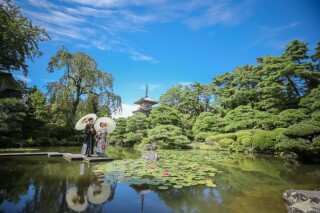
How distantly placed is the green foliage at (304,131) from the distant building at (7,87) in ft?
60.6

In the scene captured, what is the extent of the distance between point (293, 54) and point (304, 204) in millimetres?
18804

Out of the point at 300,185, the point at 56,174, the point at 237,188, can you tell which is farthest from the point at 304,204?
the point at 56,174

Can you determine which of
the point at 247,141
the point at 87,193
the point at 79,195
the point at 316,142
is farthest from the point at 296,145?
the point at 79,195

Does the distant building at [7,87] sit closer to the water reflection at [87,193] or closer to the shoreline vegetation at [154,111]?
the shoreline vegetation at [154,111]

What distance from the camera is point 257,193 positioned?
400cm

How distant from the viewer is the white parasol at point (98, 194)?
317 centimetres

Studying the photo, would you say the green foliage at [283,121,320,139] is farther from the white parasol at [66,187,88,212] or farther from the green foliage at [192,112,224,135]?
the green foliage at [192,112,224,135]

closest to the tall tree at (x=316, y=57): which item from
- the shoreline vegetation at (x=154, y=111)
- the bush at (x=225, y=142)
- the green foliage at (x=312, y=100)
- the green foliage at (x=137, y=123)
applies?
the shoreline vegetation at (x=154, y=111)

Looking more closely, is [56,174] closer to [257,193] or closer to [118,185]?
[118,185]

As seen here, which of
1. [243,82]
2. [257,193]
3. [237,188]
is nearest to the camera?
[257,193]

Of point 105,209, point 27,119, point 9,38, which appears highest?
point 9,38

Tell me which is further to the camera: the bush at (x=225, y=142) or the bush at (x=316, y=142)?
the bush at (x=225, y=142)

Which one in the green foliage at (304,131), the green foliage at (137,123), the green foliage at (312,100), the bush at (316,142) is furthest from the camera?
the green foliage at (137,123)

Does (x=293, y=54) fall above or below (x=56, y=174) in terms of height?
above
